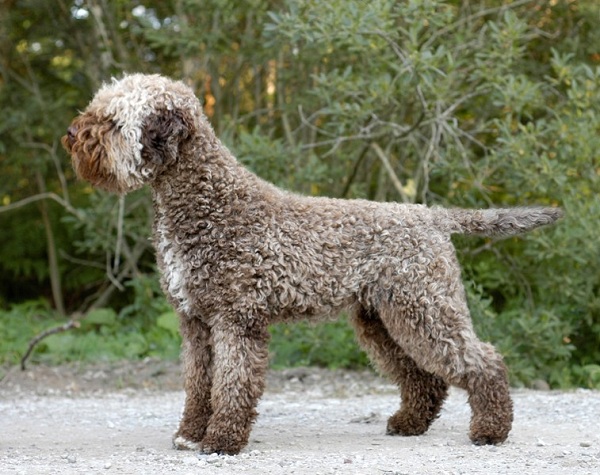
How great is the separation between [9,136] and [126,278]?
209cm

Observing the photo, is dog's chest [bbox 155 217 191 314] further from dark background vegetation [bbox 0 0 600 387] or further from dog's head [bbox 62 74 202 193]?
dark background vegetation [bbox 0 0 600 387]

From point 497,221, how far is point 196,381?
1.91 meters

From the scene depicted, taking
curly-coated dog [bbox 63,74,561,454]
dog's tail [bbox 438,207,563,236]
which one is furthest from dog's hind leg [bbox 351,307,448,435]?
dog's tail [bbox 438,207,563,236]

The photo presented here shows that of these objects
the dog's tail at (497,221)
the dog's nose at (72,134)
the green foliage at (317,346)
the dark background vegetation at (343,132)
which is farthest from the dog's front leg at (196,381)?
the green foliage at (317,346)

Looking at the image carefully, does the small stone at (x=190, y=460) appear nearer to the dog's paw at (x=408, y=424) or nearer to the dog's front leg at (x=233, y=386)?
the dog's front leg at (x=233, y=386)

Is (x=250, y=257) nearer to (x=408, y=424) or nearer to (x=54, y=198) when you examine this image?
(x=408, y=424)

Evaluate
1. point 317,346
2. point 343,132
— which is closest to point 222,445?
point 317,346

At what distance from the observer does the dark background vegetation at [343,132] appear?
316 inches

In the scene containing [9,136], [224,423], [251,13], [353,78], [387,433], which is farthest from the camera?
[9,136]

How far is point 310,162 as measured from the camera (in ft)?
28.8

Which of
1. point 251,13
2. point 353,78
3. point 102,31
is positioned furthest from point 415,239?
point 102,31

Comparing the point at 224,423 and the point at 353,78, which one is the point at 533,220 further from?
the point at 353,78

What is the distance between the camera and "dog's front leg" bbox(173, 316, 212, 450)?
5566 mm

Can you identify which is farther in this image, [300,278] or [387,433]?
[387,433]
